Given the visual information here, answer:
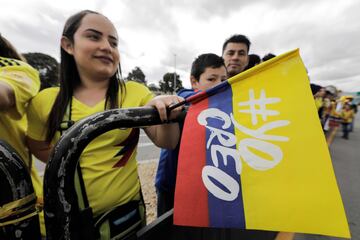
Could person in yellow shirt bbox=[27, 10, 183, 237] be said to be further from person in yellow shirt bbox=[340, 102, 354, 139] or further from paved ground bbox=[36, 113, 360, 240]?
person in yellow shirt bbox=[340, 102, 354, 139]

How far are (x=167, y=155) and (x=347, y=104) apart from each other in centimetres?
957

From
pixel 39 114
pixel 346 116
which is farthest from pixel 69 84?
pixel 346 116

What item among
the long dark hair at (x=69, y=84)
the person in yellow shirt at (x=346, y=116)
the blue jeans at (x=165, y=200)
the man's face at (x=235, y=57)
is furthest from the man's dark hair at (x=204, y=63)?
the person in yellow shirt at (x=346, y=116)

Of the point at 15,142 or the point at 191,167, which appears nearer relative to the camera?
the point at 191,167

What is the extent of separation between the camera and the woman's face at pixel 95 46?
92cm

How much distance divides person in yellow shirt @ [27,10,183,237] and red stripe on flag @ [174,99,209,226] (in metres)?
0.27

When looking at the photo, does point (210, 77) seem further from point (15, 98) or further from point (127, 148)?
point (15, 98)

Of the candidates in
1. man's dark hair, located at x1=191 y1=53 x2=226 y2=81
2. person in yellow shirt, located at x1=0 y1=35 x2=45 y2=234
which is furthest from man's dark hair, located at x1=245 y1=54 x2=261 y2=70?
person in yellow shirt, located at x1=0 y1=35 x2=45 y2=234

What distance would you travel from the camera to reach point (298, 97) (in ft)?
1.99

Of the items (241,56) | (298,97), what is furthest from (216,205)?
(241,56)

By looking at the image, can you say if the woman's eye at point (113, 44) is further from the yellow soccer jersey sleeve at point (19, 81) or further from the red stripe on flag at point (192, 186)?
the red stripe on flag at point (192, 186)

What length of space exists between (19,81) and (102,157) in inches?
18.1

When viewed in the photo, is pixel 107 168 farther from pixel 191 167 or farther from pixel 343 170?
pixel 343 170

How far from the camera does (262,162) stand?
587 mm
